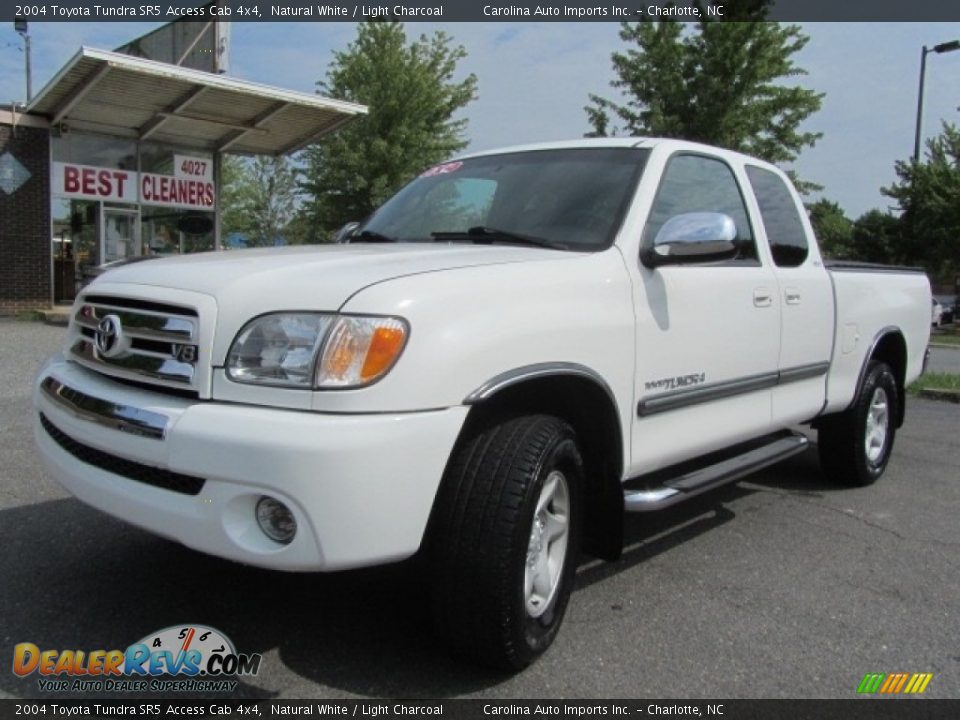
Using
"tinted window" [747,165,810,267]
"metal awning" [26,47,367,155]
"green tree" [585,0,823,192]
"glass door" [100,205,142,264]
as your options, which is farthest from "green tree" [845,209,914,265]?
"tinted window" [747,165,810,267]

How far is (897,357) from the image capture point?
575cm

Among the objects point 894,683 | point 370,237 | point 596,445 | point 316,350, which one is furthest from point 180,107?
point 894,683

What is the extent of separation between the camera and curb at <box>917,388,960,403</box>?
9.24 metres

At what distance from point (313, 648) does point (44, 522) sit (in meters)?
1.84

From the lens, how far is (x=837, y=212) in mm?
70688

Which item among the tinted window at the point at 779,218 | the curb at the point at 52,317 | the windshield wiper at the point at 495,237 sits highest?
the tinted window at the point at 779,218

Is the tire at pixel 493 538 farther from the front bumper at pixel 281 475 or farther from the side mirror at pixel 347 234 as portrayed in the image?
the side mirror at pixel 347 234

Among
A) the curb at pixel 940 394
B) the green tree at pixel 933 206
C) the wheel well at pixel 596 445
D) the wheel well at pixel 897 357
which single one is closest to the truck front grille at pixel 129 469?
the wheel well at pixel 596 445

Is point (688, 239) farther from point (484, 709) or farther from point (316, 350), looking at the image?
point (484, 709)

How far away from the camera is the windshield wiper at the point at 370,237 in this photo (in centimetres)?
388

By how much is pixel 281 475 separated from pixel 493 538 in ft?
2.12

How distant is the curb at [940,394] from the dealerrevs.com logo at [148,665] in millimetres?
8751

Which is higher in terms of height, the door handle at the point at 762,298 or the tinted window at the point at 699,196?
the tinted window at the point at 699,196

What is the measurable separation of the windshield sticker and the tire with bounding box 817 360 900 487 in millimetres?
2753
